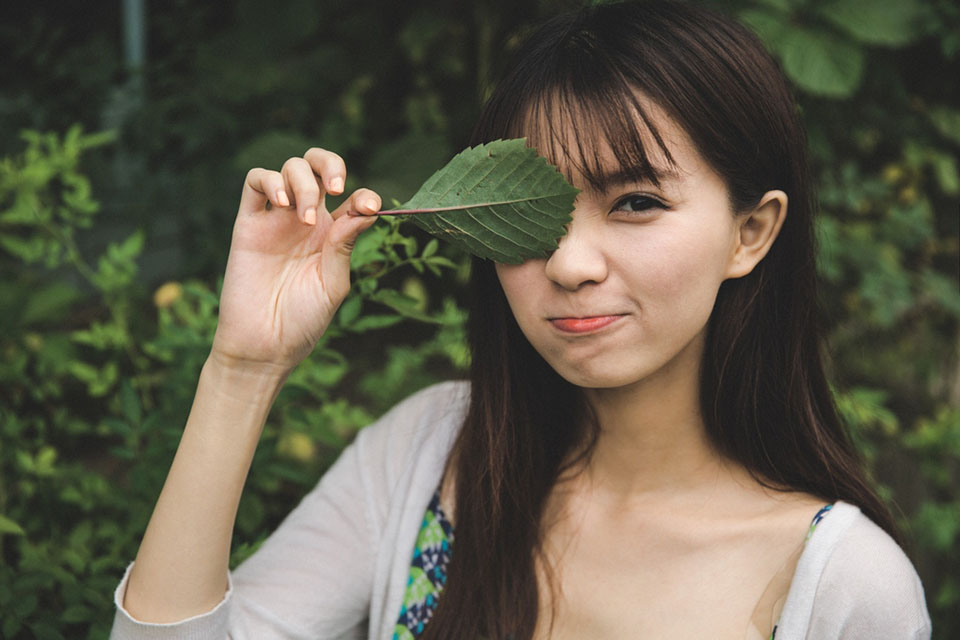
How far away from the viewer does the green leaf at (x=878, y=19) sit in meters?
2.75

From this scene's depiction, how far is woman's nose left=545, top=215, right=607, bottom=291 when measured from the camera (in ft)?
4.32

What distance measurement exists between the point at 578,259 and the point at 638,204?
124mm

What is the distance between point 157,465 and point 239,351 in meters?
0.47

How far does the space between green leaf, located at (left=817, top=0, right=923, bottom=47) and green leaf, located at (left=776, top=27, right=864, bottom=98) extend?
0.06m

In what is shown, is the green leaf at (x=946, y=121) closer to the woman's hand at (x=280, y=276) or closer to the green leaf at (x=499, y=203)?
the green leaf at (x=499, y=203)

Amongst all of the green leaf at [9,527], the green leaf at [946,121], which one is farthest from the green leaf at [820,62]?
the green leaf at [9,527]

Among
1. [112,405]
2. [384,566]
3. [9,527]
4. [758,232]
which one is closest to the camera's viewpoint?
[9,527]

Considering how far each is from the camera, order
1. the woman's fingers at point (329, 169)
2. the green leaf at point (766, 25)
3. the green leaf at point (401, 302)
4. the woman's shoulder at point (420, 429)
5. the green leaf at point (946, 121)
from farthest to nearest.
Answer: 1. the green leaf at point (946, 121)
2. the green leaf at point (766, 25)
3. the woman's shoulder at point (420, 429)
4. the green leaf at point (401, 302)
5. the woman's fingers at point (329, 169)

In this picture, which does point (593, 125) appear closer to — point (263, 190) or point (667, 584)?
point (263, 190)

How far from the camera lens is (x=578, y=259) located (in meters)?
1.32

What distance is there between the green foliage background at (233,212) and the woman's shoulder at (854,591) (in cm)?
58

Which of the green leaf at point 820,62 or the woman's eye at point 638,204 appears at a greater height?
the green leaf at point 820,62

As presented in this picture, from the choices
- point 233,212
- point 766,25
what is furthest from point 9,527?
point 766,25

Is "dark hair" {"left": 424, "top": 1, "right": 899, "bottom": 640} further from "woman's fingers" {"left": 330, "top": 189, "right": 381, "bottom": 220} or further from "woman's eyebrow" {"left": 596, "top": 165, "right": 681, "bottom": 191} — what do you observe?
"woman's fingers" {"left": 330, "top": 189, "right": 381, "bottom": 220}
